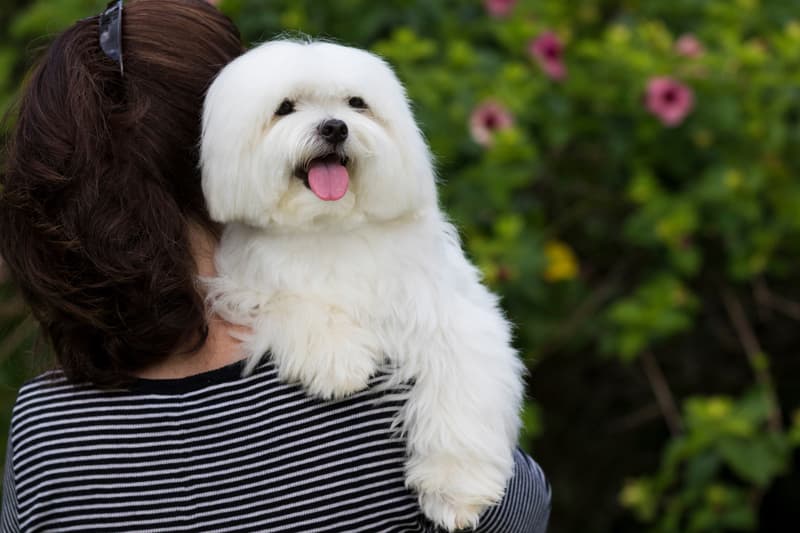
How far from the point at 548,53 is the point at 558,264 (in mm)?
624

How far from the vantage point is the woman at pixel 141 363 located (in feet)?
4.89

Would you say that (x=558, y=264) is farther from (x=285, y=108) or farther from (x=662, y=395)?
(x=285, y=108)

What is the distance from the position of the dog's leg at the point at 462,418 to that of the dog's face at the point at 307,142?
202mm

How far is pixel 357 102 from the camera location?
1.63 meters

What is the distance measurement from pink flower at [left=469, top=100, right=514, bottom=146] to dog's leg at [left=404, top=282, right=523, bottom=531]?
1.49m

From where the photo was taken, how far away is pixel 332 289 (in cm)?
162

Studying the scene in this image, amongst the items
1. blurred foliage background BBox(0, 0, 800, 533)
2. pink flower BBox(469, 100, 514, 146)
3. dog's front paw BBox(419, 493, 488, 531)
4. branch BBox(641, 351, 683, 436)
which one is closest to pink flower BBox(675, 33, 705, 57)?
blurred foliage background BBox(0, 0, 800, 533)

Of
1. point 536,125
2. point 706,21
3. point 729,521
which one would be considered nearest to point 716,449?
point 729,521

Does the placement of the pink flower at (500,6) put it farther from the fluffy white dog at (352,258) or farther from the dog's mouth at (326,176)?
the dog's mouth at (326,176)

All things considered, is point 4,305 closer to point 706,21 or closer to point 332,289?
point 332,289

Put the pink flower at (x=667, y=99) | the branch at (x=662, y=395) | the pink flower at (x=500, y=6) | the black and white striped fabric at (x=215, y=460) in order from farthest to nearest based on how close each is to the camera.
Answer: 1. the branch at (x=662, y=395)
2. the pink flower at (x=500, y=6)
3. the pink flower at (x=667, y=99)
4. the black and white striped fabric at (x=215, y=460)

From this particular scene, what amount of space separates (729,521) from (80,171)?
2.40 metres

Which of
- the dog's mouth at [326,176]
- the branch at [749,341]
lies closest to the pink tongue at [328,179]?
the dog's mouth at [326,176]

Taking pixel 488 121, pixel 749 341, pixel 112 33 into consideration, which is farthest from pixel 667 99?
pixel 112 33
